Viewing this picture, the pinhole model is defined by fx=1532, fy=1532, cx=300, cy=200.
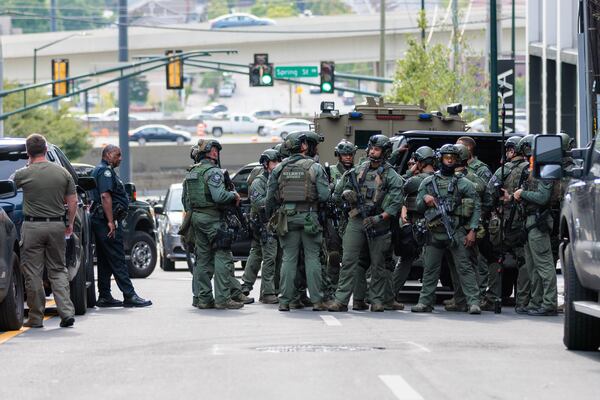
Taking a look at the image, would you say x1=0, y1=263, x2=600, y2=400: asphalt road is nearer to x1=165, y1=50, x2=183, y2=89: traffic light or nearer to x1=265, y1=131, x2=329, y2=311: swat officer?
x1=265, y1=131, x2=329, y2=311: swat officer

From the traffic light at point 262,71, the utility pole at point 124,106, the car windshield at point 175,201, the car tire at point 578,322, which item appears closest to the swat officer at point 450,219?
the car tire at point 578,322

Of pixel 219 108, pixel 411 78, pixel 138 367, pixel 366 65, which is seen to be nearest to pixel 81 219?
pixel 138 367

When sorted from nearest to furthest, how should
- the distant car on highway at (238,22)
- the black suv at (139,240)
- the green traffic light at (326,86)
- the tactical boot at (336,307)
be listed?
the tactical boot at (336,307), the black suv at (139,240), the green traffic light at (326,86), the distant car on highway at (238,22)

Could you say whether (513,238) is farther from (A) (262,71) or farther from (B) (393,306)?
(A) (262,71)

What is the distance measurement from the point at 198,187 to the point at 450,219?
2.90 m

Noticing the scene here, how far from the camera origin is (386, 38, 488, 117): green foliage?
5103 centimetres

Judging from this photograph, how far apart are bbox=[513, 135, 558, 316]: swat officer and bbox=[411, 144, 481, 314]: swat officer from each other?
22.0 inches

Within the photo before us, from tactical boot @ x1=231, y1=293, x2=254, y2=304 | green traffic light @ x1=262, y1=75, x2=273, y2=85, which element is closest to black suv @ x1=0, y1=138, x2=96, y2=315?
tactical boot @ x1=231, y1=293, x2=254, y2=304

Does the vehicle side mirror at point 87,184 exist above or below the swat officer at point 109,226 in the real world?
above

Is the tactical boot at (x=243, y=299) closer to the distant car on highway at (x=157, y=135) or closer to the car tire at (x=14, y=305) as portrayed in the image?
the car tire at (x=14, y=305)

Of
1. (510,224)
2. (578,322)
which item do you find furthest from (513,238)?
(578,322)

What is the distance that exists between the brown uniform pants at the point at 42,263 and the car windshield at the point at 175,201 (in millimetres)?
13600

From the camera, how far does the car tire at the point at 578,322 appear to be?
12.6m

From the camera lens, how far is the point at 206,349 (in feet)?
42.2
